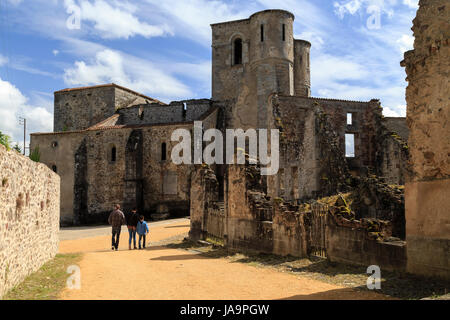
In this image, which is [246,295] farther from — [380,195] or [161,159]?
[161,159]

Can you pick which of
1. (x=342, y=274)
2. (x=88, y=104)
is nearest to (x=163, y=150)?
(x=88, y=104)

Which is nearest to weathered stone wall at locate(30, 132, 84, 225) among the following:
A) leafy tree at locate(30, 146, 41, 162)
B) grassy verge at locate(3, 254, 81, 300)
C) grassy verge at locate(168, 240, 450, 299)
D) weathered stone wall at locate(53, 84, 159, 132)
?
leafy tree at locate(30, 146, 41, 162)

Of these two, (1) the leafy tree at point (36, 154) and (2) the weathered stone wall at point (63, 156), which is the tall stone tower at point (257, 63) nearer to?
(2) the weathered stone wall at point (63, 156)

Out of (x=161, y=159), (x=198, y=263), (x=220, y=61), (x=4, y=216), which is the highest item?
(x=220, y=61)

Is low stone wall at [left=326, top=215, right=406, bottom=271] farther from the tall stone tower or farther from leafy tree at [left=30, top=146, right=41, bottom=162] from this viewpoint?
leafy tree at [left=30, top=146, right=41, bottom=162]

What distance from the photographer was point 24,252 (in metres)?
9.01

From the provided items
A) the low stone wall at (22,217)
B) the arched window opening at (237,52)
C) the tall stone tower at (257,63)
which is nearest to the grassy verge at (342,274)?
the low stone wall at (22,217)

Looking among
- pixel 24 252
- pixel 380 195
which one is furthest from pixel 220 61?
pixel 24 252

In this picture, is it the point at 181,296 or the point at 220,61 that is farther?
the point at 220,61

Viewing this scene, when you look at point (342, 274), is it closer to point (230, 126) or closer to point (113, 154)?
point (230, 126)

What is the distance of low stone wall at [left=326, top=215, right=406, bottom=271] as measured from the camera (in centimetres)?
867

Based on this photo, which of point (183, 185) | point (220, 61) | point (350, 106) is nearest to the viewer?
point (350, 106)

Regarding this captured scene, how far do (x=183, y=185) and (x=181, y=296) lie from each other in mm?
23413

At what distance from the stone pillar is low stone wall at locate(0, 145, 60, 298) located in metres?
7.31
